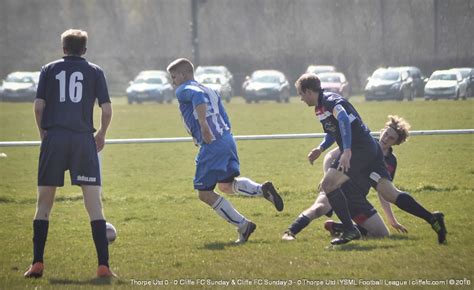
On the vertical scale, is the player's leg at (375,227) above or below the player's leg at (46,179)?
below

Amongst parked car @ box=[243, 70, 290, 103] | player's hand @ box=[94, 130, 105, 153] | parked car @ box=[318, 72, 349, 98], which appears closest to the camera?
player's hand @ box=[94, 130, 105, 153]

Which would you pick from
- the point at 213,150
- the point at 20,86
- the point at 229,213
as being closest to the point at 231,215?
the point at 229,213

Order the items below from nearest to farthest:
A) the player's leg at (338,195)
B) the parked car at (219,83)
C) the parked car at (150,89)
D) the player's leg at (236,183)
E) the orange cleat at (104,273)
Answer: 1. the orange cleat at (104,273)
2. the player's leg at (338,195)
3. the player's leg at (236,183)
4. the parked car at (219,83)
5. the parked car at (150,89)

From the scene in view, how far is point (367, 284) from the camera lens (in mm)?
7074

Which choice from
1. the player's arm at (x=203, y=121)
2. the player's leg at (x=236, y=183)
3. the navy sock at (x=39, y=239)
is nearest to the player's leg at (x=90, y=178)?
the navy sock at (x=39, y=239)

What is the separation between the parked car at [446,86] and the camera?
28180mm

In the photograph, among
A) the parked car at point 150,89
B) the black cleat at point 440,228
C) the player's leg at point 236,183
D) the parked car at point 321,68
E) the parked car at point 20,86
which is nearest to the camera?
the black cleat at point 440,228

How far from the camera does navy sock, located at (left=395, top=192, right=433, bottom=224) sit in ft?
29.7

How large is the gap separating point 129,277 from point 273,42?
39808mm

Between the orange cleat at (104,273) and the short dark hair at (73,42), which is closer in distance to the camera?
the orange cleat at (104,273)

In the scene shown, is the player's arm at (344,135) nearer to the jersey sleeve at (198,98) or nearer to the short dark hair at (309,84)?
the short dark hair at (309,84)

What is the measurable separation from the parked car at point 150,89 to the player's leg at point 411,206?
41.2 meters

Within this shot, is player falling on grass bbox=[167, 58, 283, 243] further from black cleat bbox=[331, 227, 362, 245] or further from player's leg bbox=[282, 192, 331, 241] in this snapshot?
black cleat bbox=[331, 227, 362, 245]

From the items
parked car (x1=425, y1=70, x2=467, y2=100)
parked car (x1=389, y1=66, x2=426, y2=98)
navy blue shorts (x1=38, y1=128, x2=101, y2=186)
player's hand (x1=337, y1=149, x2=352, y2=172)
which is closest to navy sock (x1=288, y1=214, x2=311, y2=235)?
player's hand (x1=337, y1=149, x2=352, y2=172)
